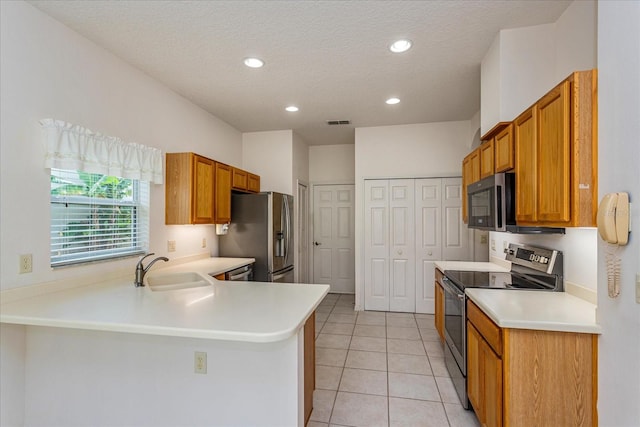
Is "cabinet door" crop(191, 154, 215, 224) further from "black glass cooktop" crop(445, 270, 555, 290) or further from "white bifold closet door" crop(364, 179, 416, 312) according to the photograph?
"black glass cooktop" crop(445, 270, 555, 290)

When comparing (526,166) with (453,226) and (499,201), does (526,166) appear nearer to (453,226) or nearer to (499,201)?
(499,201)

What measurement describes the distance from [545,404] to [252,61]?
3.03m

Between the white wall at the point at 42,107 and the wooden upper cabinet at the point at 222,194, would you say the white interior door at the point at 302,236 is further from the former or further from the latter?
the white wall at the point at 42,107

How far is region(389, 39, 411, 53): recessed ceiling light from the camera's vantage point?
2.38m

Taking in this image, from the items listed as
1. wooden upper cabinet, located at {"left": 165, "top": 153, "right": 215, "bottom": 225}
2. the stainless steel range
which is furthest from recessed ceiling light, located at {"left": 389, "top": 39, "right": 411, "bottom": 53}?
wooden upper cabinet, located at {"left": 165, "top": 153, "right": 215, "bottom": 225}

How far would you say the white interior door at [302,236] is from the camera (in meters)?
4.97

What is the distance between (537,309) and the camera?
168cm

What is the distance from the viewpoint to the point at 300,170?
5.15 meters

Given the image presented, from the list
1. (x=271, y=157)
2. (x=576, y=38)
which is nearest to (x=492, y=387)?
(x=576, y=38)

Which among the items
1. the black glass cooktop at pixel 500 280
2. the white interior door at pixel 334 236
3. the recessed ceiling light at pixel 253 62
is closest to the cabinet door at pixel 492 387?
the black glass cooktop at pixel 500 280

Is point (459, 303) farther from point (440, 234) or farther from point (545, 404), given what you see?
point (440, 234)

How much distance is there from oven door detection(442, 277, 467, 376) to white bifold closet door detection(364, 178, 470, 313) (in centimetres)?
171

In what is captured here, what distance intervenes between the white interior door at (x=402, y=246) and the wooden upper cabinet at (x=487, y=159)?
1.86 meters

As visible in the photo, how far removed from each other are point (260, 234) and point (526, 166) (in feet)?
9.36
